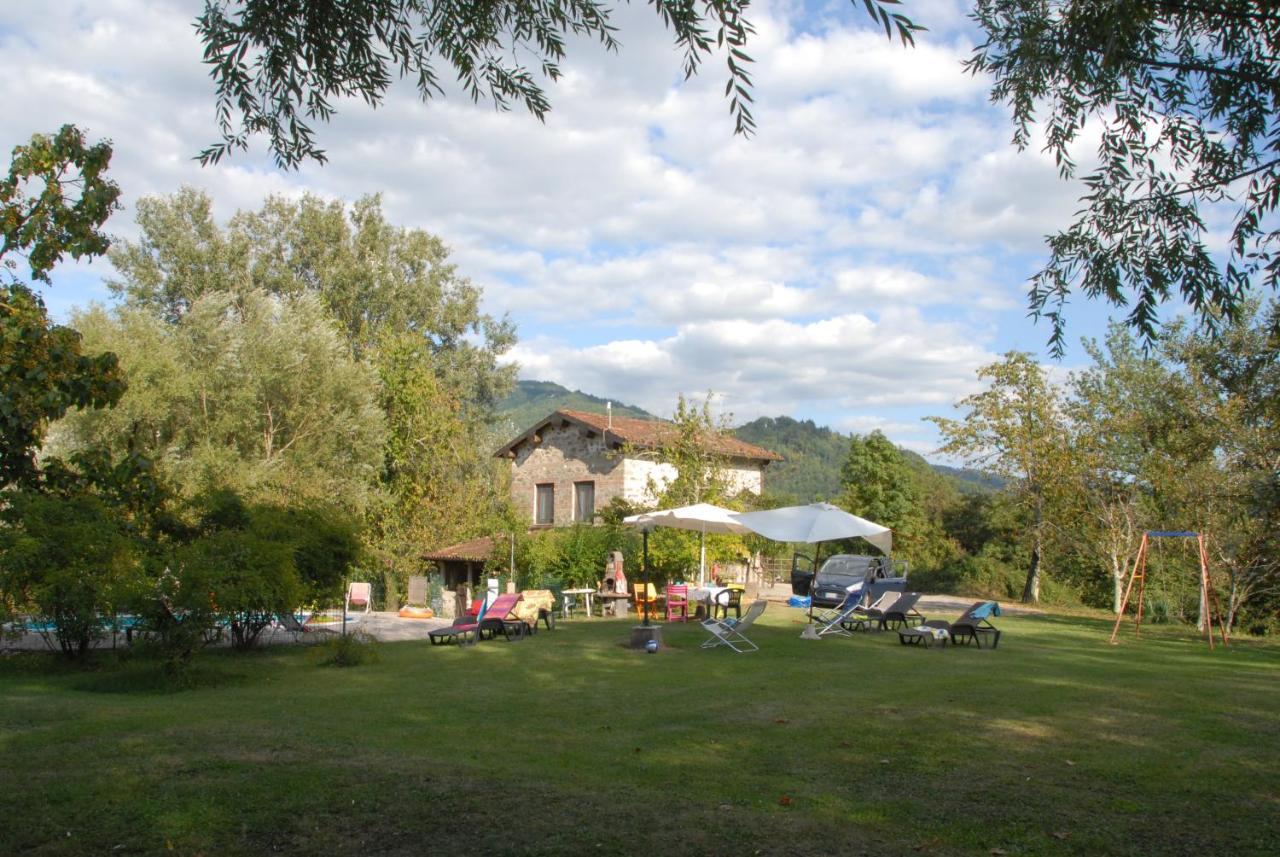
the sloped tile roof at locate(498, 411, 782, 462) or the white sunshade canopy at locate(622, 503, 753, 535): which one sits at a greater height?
the sloped tile roof at locate(498, 411, 782, 462)

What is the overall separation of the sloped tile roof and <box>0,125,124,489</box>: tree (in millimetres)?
17996

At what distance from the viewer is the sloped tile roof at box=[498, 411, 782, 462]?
→ 27359 millimetres

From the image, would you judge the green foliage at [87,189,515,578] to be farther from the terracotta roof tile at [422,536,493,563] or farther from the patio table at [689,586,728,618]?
the patio table at [689,586,728,618]

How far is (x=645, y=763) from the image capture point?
20.1 feet

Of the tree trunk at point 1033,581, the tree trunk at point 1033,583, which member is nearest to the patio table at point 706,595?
Answer: the tree trunk at point 1033,581

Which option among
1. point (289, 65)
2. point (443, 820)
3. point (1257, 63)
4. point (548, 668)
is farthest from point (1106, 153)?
point (548, 668)

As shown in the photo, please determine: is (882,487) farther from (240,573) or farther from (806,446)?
(806,446)

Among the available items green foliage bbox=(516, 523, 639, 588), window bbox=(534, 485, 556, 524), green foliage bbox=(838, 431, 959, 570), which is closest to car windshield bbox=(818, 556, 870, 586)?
green foliage bbox=(516, 523, 639, 588)

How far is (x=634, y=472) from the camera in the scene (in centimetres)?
3031

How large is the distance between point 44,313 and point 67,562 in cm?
278

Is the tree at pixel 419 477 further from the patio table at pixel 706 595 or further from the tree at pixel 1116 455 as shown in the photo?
the tree at pixel 1116 455

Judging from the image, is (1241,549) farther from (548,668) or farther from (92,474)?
(92,474)

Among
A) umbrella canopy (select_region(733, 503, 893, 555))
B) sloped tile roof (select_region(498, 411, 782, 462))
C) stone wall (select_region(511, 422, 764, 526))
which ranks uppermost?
sloped tile roof (select_region(498, 411, 782, 462))

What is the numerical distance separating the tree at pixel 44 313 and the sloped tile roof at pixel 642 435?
1800cm
